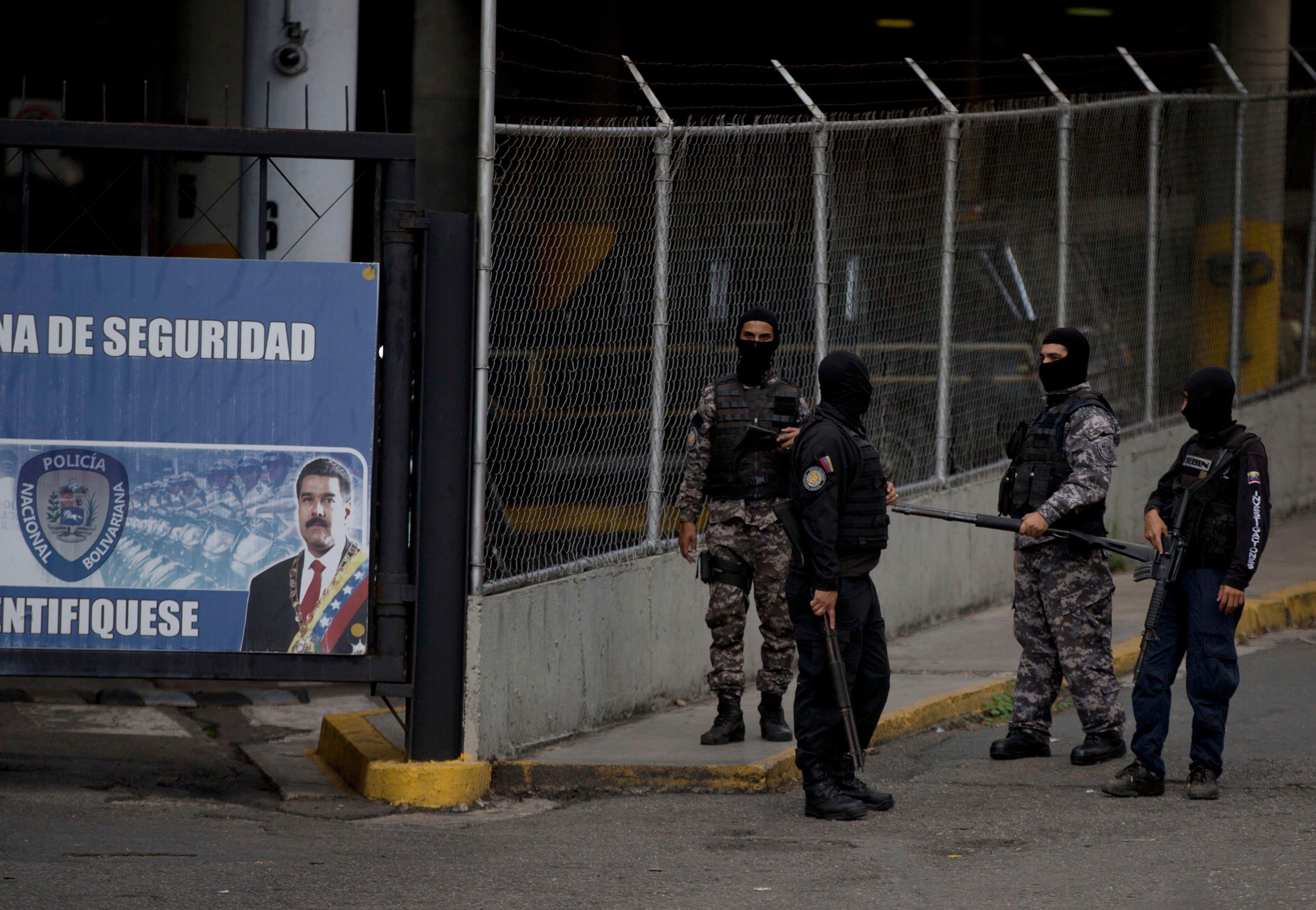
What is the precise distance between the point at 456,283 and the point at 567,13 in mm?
15037

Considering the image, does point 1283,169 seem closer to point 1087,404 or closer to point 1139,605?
point 1139,605

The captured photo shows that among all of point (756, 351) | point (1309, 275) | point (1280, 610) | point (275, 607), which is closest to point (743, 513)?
point (756, 351)

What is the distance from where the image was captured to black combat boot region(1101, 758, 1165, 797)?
6.50m

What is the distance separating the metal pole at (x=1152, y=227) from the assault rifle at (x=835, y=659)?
6.59 metres

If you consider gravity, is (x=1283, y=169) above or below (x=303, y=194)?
above

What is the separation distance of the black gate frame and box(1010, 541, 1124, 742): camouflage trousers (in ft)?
8.10

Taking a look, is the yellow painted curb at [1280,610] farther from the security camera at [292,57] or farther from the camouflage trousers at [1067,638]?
the security camera at [292,57]

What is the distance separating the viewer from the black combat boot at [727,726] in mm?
7250

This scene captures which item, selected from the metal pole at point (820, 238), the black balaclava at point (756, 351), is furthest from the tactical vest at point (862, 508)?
the metal pole at point (820, 238)

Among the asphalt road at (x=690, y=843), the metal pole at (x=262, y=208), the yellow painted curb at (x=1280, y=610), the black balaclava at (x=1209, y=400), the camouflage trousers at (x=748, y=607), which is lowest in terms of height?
the asphalt road at (x=690, y=843)

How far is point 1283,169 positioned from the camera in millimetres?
13828

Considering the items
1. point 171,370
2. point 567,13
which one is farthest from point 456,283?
point 567,13

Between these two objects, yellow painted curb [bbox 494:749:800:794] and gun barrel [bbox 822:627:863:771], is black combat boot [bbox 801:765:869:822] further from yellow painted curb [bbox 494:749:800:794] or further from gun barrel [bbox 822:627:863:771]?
yellow painted curb [bbox 494:749:800:794]

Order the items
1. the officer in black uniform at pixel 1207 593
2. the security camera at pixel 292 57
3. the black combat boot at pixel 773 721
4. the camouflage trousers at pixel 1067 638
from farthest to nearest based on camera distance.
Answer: the security camera at pixel 292 57, the black combat boot at pixel 773 721, the camouflage trousers at pixel 1067 638, the officer in black uniform at pixel 1207 593
